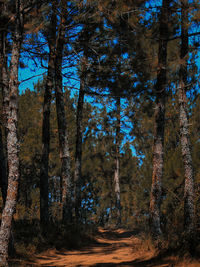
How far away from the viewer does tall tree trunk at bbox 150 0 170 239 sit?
23.9ft

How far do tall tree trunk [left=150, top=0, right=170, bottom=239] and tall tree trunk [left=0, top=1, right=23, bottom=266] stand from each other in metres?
3.58

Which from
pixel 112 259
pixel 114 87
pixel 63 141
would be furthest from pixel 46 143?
pixel 112 259

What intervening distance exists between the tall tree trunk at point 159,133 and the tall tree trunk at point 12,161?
358 cm

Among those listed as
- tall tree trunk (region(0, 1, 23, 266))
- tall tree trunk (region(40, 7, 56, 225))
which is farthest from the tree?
tall tree trunk (region(0, 1, 23, 266))

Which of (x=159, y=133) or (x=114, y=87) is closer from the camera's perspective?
(x=159, y=133)

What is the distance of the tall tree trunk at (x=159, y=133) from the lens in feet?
23.9

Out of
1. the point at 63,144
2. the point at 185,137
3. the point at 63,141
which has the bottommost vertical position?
the point at 185,137

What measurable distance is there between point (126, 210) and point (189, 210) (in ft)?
88.2

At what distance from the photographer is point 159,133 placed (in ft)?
25.4

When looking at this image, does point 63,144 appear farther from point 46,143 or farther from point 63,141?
point 46,143

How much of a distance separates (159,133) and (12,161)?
4070 mm

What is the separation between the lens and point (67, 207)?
9.41 m

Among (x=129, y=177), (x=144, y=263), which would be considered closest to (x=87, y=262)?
(x=144, y=263)

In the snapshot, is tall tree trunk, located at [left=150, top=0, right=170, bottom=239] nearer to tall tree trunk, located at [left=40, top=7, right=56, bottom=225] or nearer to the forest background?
the forest background
